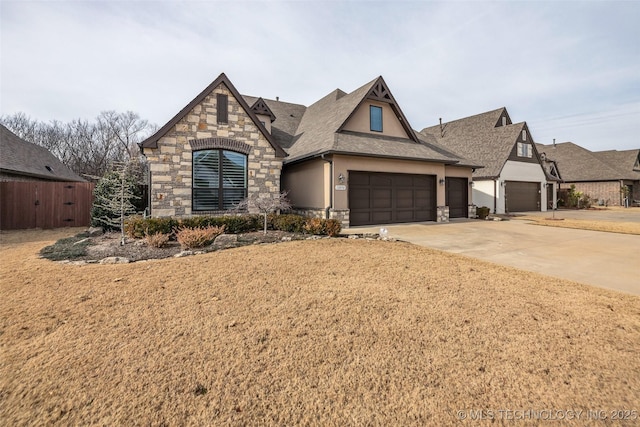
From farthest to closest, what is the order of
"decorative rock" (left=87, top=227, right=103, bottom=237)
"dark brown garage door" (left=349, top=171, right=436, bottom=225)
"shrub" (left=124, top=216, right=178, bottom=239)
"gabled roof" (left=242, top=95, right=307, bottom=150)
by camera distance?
"gabled roof" (left=242, top=95, right=307, bottom=150), "dark brown garage door" (left=349, top=171, right=436, bottom=225), "decorative rock" (left=87, top=227, right=103, bottom=237), "shrub" (left=124, top=216, right=178, bottom=239)

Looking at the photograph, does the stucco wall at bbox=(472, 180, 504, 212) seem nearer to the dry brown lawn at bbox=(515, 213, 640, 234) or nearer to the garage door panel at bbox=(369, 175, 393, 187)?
the dry brown lawn at bbox=(515, 213, 640, 234)

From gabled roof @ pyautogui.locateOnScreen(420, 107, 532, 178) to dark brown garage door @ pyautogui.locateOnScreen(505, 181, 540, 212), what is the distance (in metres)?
2.09

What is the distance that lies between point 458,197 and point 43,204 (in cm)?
2251

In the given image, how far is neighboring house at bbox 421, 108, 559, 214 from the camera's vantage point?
2158 centimetres

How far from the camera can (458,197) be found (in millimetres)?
18016

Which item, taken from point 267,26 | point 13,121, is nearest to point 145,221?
point 267,26

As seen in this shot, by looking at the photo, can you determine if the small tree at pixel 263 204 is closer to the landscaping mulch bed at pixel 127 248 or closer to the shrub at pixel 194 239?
the landscaping mulch bed at pixel 127 248

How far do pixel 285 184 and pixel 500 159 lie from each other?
680 inches

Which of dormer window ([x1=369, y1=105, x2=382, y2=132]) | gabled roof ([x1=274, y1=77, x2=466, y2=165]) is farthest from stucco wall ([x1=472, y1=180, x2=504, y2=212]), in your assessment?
dormer window ([x1=369, y1=105, x2=382, y2=132])

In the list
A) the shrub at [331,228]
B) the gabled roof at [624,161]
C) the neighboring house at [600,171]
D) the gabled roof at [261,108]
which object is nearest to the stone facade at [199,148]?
the shrub at [331,228]

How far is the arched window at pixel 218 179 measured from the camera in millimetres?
11078

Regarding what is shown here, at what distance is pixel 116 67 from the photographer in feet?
41.8

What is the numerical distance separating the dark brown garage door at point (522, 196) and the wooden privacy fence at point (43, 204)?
27.9 m

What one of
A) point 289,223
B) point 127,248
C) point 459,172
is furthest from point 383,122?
point 127,248
